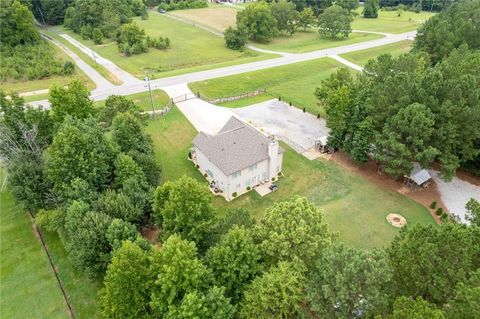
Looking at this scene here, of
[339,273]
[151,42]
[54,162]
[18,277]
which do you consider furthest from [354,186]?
[151,42]

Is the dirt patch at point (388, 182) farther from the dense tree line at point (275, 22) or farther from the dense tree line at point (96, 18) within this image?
the dense tree line at point (96, 18)

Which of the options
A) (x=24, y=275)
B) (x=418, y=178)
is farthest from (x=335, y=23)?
(x=24, y=275)

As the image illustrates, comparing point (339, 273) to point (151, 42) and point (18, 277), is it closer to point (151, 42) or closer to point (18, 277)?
point (18, 277)

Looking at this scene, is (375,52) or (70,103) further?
(375,52)

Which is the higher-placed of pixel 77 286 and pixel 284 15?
pixel 284 15

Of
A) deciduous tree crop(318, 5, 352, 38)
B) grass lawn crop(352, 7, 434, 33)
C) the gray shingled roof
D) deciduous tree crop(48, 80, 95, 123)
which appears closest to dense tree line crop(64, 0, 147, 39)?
deciduous tree crop(48, 80, 95, 123)

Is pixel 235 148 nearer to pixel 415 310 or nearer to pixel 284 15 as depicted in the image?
pixel 415 310

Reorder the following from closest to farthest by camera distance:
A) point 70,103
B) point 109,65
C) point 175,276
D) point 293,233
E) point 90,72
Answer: point 175,276
point 293,233
point 70,103
point 90,72
point 109,65

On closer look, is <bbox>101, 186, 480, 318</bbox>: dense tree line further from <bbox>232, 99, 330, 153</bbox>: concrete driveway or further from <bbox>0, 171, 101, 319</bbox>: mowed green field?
<bbox>232, 99, 330, 153</bbox>: concrete driveway
